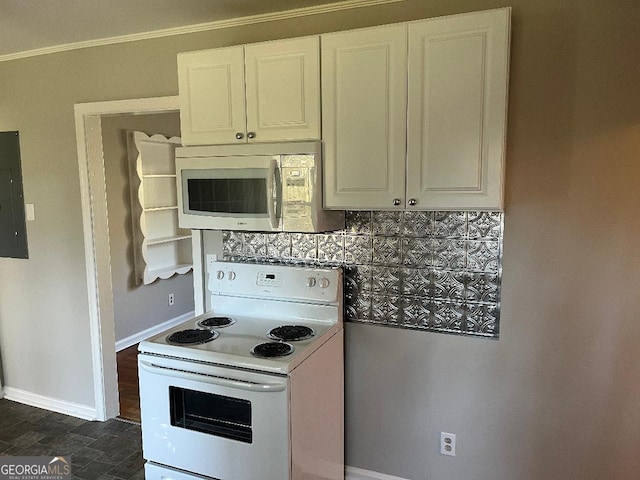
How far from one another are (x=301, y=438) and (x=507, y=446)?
0.97 m

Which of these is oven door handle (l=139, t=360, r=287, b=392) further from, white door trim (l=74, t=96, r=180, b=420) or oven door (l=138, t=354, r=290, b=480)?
white door trim (l=74, t=96, r=180, b=420)

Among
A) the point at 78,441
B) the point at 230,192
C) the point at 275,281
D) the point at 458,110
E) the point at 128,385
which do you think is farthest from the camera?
the point at 128,385

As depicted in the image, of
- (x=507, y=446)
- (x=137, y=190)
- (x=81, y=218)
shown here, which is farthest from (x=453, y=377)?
(x=137, y=190)

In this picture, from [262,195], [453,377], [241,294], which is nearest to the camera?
[262,195]

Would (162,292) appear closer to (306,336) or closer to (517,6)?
(306,336)

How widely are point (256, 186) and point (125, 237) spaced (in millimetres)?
2706

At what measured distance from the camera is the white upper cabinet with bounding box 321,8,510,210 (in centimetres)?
184

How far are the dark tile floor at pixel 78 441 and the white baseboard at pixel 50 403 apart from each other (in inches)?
1.4

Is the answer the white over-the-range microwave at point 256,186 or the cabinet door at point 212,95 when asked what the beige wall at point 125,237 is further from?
the white over-the-range microwave at point 256,186

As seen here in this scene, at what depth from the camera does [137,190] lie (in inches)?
176

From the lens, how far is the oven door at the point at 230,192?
2143 millimetres

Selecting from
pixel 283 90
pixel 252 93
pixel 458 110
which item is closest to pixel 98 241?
pixel 252 93

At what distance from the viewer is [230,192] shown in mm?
2223

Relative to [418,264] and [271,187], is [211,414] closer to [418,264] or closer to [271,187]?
[271,187]
